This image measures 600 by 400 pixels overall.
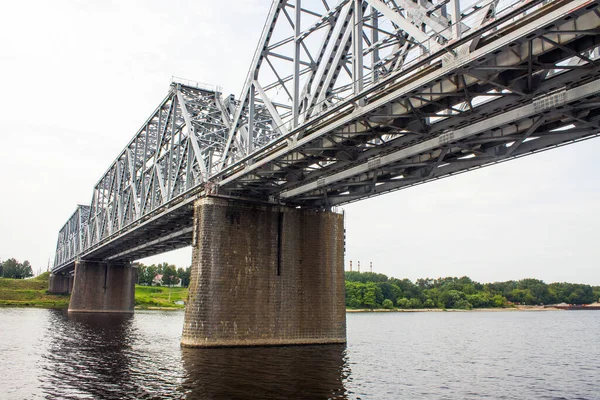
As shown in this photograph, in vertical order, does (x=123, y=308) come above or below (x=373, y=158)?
below

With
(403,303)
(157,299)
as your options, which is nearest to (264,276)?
(157,299)

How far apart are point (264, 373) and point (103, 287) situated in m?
80.6

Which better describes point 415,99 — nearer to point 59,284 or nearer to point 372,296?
point 372,296

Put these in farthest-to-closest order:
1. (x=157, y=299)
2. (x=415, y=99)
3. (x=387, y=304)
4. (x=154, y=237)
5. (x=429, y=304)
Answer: (x=429, y=304) → (x=387, y=304) → (x=157, y=299) → (x=154, y=237) → (x=415, y=99)

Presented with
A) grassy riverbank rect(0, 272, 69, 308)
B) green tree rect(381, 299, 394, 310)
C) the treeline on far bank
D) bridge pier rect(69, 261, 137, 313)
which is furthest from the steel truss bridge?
green tree rect(381, 299, 394, 310)

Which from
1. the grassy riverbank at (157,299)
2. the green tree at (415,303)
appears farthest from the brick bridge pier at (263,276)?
the green tree at (415,303)

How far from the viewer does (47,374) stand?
81.3 ft

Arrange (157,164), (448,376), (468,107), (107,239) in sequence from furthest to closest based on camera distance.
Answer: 1. (107,239)
2. (157,164)
3. (448,376)
4. (468,107)

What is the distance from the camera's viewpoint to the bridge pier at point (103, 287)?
92625 millimetres

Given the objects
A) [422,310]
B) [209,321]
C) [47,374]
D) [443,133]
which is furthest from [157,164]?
[422,310]

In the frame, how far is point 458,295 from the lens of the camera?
163750mm

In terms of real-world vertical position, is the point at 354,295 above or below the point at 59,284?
below

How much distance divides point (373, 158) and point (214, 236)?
44.1 ft

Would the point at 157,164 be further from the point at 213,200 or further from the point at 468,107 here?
the point at 468,107
